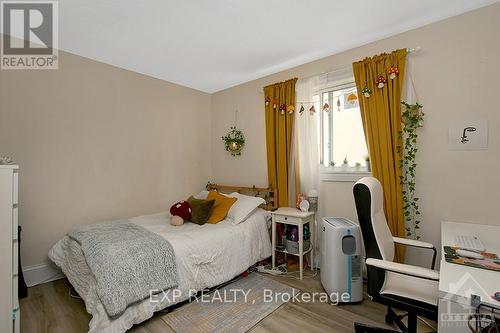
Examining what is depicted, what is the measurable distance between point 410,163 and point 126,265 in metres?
2.61

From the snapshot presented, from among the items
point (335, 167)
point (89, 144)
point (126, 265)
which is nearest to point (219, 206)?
point (126, 265)

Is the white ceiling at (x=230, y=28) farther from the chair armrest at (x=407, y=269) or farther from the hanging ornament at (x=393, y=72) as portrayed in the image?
the chair armrest at (x=407, y=269)

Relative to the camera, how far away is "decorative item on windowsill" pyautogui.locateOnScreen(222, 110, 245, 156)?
3.62 metres

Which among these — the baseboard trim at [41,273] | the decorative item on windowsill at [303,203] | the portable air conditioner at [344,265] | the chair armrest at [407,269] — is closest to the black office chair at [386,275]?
the chair armrest at [407,269]

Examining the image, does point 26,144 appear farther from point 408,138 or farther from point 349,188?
point 408,138

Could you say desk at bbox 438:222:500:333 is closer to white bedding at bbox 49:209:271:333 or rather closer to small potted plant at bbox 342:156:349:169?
small potted plant at bbox 342:156:349:169

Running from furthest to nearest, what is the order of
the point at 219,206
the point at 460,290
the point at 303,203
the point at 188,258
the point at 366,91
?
the point at 219,206, the point at 303,203, the point at 366,91, the point at 188,258, the point at 460,290

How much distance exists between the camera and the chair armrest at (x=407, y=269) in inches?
49.7

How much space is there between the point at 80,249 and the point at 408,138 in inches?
123

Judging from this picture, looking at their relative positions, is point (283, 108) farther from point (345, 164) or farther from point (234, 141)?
point (345, 164)

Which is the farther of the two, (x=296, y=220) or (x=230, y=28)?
(x=296, y=220)

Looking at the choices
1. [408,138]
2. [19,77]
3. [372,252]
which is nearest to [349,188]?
[408,138]

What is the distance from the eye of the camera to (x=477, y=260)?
1304mm

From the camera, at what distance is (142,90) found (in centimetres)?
330
